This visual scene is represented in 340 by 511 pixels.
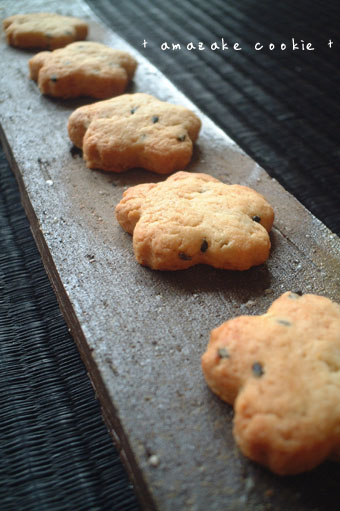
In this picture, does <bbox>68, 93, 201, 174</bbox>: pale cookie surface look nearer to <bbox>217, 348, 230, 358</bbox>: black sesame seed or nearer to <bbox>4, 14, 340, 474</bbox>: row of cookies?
<bbox>4, 14, 340, 474</bbox>: row of cookies

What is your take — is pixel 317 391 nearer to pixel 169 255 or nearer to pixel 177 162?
pixel 169 255

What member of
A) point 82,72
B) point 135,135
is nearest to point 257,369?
point 135,135

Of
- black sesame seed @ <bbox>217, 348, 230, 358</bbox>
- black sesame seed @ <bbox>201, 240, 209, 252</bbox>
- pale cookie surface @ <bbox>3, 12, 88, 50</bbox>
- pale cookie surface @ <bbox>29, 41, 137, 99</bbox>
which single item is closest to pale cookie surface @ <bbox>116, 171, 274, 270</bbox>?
black sesame seed @ <bbox>201, 240, 209, 252</bbox>

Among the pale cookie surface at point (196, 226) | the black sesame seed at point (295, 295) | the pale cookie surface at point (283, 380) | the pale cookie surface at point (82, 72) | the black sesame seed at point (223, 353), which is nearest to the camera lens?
the pale cookie surface at point (283, 380)

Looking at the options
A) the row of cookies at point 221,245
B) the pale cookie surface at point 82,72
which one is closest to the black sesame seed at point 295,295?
the row of cookies at point 221,245

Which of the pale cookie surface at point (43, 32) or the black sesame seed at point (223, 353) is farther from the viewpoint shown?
the pale cookie surface at point (43, 32)

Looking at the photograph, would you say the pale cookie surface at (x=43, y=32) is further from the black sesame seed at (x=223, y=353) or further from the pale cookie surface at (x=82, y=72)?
the black sesame seed at (x=223, y=353)

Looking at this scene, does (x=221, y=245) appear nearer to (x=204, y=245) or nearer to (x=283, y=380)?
(x=204, y=245)

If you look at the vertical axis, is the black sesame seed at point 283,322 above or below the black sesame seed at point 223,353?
above
